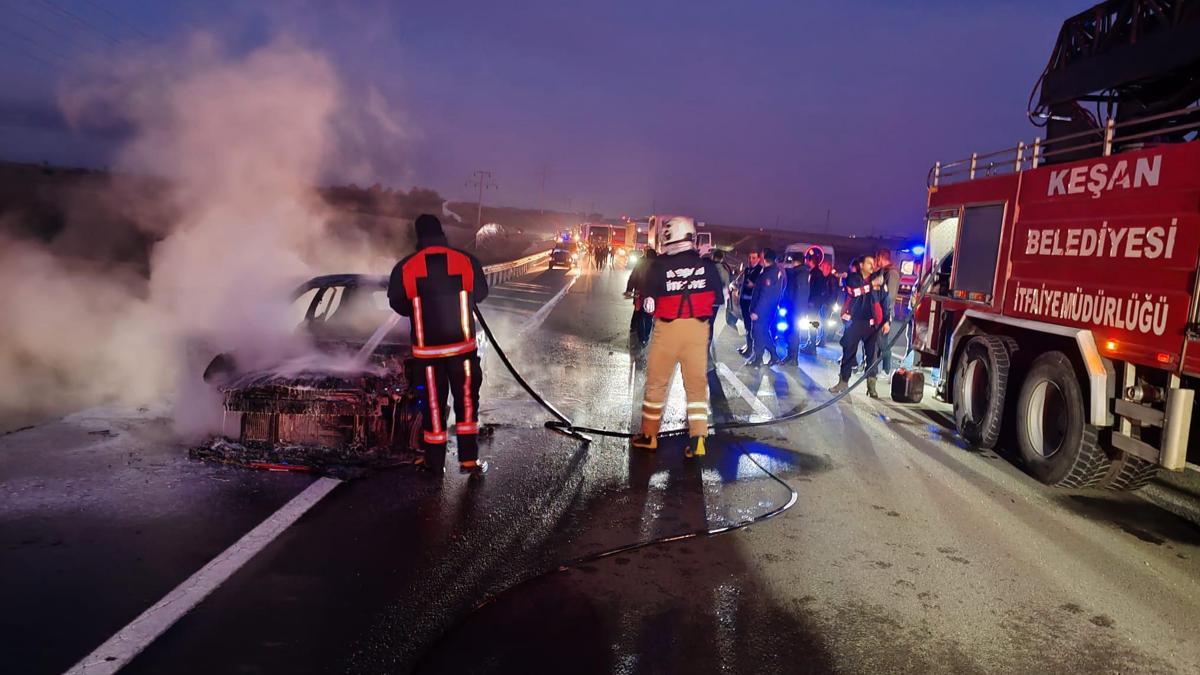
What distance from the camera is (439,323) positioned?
6.13 m

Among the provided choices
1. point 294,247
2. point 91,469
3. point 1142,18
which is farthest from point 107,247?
point 1142,18

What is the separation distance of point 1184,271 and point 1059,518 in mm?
1826

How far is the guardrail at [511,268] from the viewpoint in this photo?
90.3 feet

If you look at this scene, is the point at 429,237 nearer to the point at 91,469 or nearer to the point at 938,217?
the point at 91,469

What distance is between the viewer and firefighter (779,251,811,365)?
12781 mm

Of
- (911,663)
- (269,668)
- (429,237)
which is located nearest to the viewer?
(269,668)

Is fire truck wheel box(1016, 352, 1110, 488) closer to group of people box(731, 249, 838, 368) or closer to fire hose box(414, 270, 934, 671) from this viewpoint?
fire hose box(414, 270, 934, 671)

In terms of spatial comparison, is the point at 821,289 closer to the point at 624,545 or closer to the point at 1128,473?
the point at 1128,473

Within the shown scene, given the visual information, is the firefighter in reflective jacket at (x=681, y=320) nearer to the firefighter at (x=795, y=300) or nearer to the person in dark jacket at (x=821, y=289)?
the firefighter at (x=795, y=300)

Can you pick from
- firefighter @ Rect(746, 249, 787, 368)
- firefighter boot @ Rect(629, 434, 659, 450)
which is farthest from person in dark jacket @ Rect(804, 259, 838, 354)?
firefighter boot @ Rect(629, 434, 659, 450)

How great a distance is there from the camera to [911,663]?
3543mm

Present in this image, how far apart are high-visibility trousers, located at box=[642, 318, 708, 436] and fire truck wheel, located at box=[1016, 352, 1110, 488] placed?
2698 millimetres

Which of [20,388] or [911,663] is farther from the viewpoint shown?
[20,388]

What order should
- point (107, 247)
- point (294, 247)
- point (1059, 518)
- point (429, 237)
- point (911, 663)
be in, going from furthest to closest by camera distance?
1. point (107, 247)
2. point (294, 247)
3. point (429, 237)
4. point (1059, 518)
5. point (911, 663)
